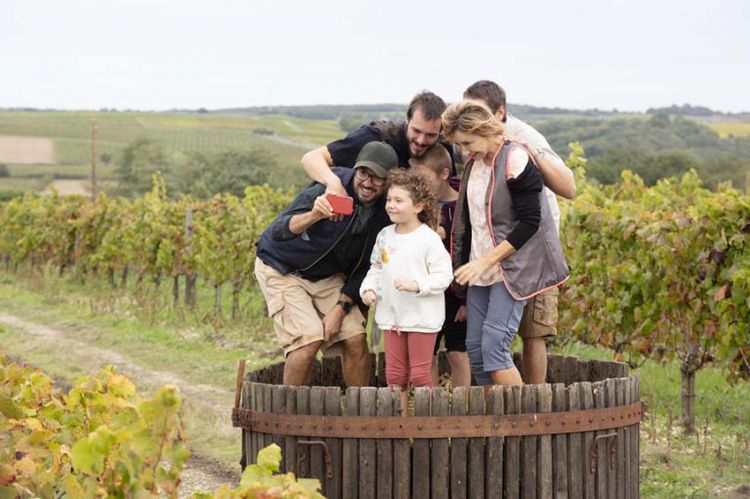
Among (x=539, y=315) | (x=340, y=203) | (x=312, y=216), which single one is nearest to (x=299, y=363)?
(x=312, y=216)

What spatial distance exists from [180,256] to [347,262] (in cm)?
1327

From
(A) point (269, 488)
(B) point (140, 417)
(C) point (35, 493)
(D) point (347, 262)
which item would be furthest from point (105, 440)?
(D) point (347, 262)

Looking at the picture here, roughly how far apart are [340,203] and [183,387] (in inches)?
245

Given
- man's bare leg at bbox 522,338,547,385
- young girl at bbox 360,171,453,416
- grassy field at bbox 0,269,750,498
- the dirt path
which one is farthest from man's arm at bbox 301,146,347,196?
grassy field at bbox 0,269,750,498

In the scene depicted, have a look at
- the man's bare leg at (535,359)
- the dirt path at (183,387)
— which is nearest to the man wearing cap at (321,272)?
the man's bare leg at (535,359)

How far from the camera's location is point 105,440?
2842 mm

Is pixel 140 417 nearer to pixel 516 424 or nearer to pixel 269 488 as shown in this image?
pixel 269 488

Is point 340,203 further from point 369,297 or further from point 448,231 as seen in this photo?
point 448,231

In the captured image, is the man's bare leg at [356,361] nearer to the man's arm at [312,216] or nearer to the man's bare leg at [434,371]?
the man's bare leg at [434,371]

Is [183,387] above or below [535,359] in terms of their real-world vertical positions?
below

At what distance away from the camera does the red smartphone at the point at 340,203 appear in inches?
216

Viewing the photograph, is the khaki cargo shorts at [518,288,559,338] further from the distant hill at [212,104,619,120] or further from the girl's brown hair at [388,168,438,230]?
the distant hill at [212,104,619,120]

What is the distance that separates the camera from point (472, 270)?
5168mm

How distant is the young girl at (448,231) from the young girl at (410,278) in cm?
15
